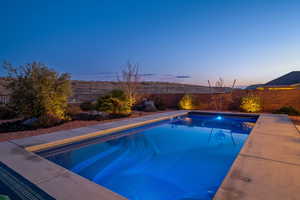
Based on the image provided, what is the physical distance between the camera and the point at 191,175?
2.80m

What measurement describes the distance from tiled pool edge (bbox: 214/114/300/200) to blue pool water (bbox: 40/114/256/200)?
43 centimetres

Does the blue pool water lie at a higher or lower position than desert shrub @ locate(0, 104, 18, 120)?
lower

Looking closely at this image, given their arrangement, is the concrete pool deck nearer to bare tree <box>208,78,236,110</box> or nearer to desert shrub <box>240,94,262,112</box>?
desert shrub <box>240,94,262,112</box>

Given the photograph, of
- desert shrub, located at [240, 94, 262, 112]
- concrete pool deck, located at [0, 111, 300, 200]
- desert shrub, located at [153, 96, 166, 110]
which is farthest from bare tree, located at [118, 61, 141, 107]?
desert shrub, located at [240, 94, 262, 112]

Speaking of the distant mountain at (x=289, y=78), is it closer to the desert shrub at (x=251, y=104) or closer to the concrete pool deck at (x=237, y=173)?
the desert shrub at (x=251, y=104)

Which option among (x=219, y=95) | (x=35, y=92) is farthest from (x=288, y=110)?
(x=35, y=92)

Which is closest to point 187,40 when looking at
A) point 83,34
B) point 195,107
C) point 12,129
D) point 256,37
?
point 256,37

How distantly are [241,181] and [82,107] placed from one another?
9.29 m

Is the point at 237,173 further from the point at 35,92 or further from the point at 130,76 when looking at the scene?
the point at 130,76

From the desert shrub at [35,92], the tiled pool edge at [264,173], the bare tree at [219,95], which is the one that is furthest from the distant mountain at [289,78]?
the desert shrub at [35,92]

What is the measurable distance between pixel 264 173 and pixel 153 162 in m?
2.04

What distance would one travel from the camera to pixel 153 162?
11.0ft

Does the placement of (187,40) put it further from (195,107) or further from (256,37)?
(195,107)

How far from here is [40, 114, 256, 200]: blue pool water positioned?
2.38m
